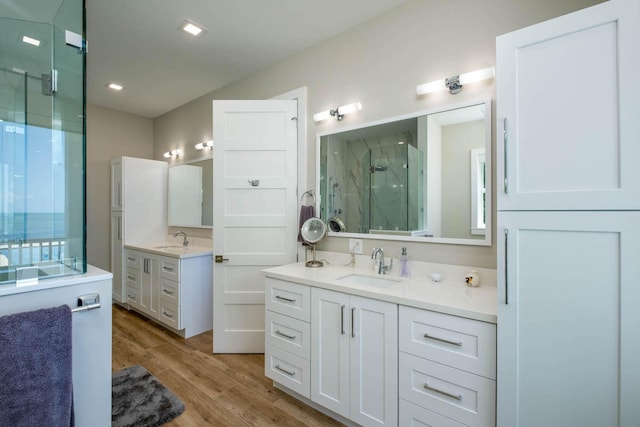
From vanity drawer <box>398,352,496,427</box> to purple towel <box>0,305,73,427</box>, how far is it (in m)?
1.44

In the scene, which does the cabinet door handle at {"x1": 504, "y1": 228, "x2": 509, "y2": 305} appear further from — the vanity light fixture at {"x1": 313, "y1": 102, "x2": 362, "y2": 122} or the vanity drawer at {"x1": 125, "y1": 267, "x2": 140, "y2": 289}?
the vanity drawer at {"x1": 125, "y1": 267, "x2": 140, "y2": 289}

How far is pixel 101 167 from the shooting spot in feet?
14.4

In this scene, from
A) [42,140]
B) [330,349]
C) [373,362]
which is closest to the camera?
[42,140]

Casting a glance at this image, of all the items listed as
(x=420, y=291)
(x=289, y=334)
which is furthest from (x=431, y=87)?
(x=289, y=334)

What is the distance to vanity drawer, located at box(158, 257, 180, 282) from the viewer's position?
3.05 m

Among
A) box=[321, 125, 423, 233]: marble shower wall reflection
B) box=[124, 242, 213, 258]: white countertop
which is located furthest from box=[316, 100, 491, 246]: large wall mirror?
box=[124, 242, 213, 258]: white countertop

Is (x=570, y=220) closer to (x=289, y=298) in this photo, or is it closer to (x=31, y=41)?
(x=289, y=298)

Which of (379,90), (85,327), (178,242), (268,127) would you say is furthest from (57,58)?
(178,242)

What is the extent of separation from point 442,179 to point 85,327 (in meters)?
2.08

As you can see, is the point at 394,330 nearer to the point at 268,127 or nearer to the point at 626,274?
the point at 626,274

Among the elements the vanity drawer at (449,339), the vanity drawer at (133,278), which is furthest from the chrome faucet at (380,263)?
the vanity drawer at (133,278)

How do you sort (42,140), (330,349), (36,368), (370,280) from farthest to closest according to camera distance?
1. (370,280)
2. (330,349)
3. (42,140)
4. (36,368)

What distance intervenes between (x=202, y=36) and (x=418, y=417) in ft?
10.4

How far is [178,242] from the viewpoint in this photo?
A: 4.11 metres
